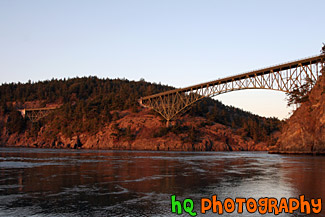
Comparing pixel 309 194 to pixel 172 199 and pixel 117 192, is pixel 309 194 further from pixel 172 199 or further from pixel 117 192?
pixel 117 192

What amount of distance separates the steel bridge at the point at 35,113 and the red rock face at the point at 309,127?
12316 cm

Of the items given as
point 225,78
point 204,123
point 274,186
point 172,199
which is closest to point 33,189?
point 172,199

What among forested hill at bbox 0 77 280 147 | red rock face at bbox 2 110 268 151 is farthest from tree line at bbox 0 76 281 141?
red rock face at bbox 2 110 268 151

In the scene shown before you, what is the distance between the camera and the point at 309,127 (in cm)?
6562

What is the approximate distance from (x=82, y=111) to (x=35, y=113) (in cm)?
3790

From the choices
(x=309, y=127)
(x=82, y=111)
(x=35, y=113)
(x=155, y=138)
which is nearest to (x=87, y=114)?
(x=82, y=111)

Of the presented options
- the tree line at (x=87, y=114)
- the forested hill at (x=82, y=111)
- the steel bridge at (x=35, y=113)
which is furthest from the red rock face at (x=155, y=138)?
the steel bridge at (x=35, y=113)

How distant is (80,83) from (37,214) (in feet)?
624

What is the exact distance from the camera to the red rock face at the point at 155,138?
365 ft

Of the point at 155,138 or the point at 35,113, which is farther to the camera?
the point at 35,113

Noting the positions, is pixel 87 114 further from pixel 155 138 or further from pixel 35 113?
→ pixel 35 113

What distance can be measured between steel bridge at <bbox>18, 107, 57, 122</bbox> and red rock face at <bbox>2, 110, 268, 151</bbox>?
108 ft

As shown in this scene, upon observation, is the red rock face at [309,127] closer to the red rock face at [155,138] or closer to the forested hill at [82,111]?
the red rock face at [155,138]

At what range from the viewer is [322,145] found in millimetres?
61688
